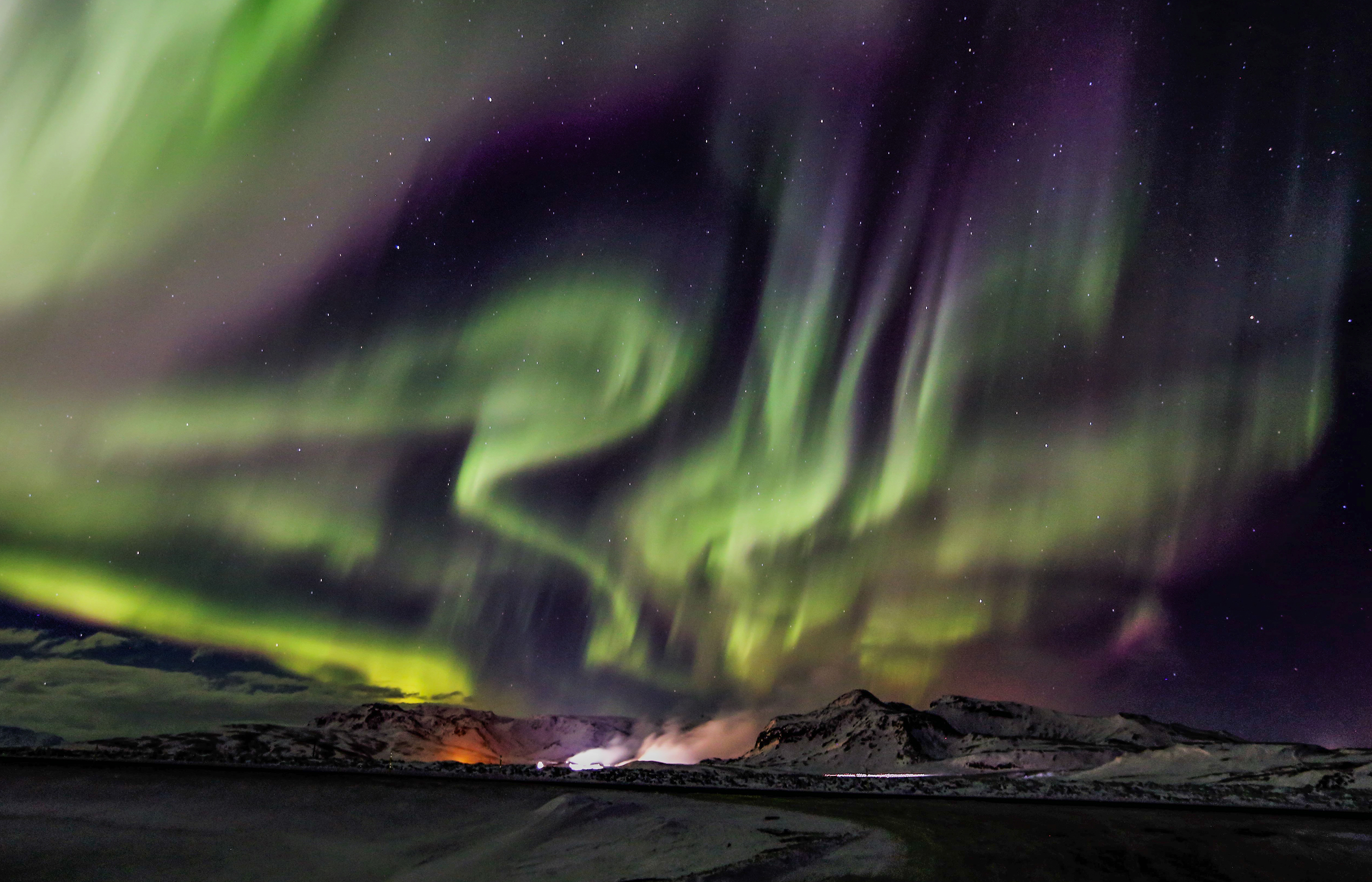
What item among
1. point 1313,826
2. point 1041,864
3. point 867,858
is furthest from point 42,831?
point 1313,826

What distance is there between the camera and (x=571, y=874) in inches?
712

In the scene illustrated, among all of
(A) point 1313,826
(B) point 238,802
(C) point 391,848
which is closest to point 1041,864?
(A) point 1313,826

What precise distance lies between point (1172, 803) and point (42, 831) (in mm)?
39935

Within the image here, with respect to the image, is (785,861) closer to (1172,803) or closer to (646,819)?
(646,819)

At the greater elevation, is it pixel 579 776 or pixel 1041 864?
pixel 1041 864

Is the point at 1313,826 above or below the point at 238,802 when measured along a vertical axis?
above

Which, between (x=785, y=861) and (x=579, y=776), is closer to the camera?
(x=785, y=861)

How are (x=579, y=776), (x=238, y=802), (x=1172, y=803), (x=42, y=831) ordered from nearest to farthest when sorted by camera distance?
(x=42, y=831)
(x=238, y=802)
(x=1172, y=803)
(x=579, y=776)

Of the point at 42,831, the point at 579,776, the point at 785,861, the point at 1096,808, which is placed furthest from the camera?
the point at 579,776

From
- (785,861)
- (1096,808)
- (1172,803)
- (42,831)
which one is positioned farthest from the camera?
(1172,803)

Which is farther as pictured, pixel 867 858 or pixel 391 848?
pixel 391 848

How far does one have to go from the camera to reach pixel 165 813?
1017 inches

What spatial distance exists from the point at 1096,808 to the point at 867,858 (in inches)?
675

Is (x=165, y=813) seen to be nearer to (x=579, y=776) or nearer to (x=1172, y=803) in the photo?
(x=579, y=776)
